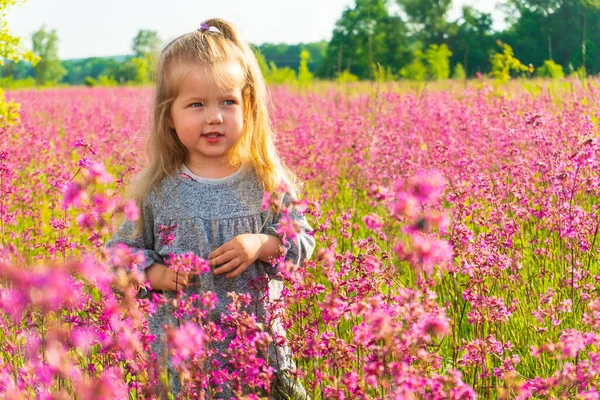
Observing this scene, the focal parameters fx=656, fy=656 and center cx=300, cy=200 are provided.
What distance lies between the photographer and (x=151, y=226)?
292 cm

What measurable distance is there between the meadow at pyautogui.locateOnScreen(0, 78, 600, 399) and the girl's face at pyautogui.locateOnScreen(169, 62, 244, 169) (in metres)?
0.45

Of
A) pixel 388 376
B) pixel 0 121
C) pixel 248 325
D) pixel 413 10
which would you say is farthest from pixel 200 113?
pixel 413 10

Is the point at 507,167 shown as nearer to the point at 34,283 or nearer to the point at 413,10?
the point at 34,283

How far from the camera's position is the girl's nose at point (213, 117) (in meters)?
2.73

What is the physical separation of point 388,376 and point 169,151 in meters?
1.63

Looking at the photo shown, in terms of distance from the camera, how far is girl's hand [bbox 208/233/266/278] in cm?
249

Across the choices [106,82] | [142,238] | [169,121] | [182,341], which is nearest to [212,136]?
[169,121]

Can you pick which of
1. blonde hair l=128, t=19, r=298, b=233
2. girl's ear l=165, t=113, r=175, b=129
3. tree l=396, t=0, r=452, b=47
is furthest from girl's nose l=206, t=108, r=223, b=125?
tree l=396, t=0, r=452, b=47

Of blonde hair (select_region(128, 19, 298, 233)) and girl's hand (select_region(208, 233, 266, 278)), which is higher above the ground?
blonde hair (select_region(128, 19, 298, 233))

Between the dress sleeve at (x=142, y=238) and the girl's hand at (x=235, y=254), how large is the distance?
36 centimetres

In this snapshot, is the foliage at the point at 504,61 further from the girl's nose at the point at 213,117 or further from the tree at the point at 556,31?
the girl's nose at the point at 213,117

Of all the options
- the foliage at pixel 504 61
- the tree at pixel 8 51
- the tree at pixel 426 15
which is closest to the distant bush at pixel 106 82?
the foliage at pixel 504 61

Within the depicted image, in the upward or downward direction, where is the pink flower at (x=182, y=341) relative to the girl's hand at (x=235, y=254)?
upward

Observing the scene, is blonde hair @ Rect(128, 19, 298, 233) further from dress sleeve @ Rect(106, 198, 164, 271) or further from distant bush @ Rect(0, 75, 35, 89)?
distant bush @ Rect(0, 75, 35, 89)
